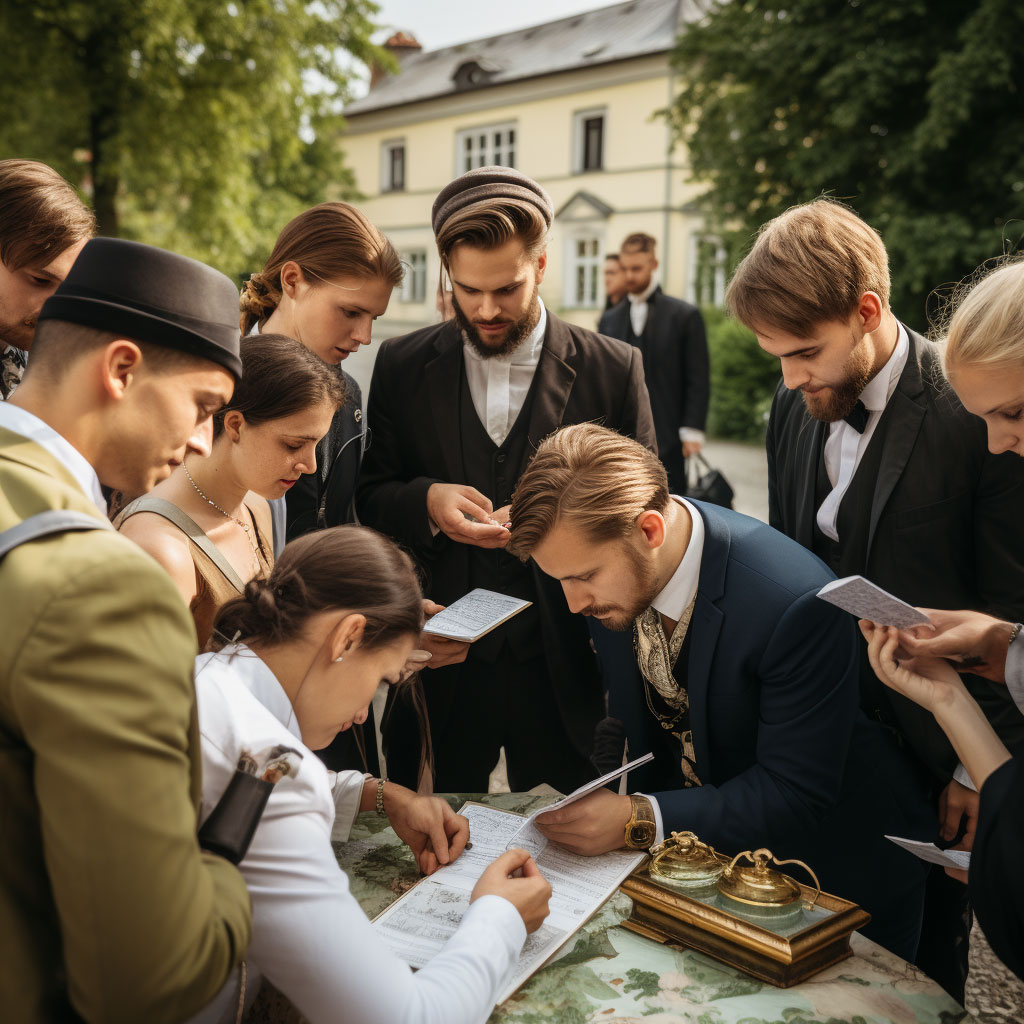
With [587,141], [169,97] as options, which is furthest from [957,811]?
[587,141]

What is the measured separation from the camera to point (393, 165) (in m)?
35.4

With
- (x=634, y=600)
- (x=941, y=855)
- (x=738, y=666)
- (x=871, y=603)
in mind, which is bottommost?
(x=941, y=855)

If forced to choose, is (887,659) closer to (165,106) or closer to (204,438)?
(204,438)

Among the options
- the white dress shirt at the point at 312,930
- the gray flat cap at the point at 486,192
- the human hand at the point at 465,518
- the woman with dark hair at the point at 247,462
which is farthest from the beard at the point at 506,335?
the white dress shirt at the point at 312,930

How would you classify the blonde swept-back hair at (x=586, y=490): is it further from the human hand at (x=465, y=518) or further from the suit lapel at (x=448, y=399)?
the suit lapel at (x=448, y=399)

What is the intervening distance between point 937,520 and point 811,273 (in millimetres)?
699

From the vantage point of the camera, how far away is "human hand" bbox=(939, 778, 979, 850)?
8.24ft

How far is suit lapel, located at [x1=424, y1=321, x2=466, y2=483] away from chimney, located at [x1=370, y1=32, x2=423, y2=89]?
39.6 metres

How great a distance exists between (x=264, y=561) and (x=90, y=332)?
126 cm

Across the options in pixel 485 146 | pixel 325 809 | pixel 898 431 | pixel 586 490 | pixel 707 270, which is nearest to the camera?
pixel 325 809

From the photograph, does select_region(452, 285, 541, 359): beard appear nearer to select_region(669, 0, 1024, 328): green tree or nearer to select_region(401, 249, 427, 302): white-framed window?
select_region(669, 0, 1024, 328): green tree

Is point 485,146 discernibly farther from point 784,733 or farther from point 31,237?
point 784,733

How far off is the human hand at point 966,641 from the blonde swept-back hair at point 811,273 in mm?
871

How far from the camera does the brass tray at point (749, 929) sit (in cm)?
168
